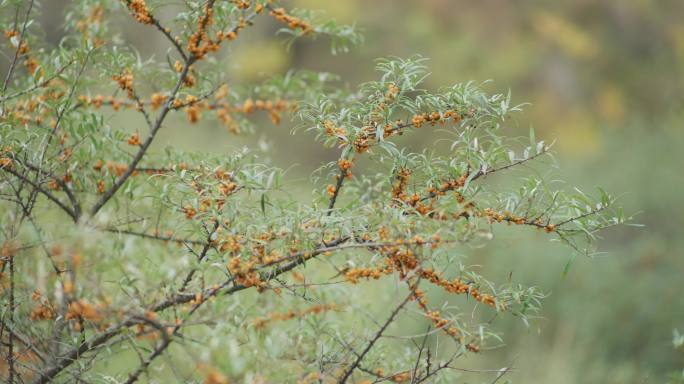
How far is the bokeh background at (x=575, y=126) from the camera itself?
4344 mm


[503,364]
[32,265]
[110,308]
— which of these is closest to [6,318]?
[32,265]

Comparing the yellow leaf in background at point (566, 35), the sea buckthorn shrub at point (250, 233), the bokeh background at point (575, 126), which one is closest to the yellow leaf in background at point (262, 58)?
the bokeh background at point (575, 126)

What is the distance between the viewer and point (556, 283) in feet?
16.0

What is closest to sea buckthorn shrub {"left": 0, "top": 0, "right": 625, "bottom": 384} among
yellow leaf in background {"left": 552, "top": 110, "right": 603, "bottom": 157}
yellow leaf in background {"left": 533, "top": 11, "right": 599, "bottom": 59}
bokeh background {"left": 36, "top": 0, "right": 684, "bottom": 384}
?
bokeh background {"left": 36, "top": 0, "right": 684, "bottom": 384}

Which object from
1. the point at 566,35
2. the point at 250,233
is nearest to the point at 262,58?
the point at 566,35

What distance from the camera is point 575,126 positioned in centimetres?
893

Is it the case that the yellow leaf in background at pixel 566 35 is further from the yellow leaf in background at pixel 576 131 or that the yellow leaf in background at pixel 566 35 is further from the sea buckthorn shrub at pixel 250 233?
the sea buckthorn shrub at pixel 250 233

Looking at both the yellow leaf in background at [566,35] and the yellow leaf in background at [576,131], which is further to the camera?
the yellow leaf in background at [566,35]

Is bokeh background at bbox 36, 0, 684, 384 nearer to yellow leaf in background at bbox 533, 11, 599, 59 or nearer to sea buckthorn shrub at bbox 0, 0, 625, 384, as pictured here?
yellow leaf in background at bbox 533, 11, 599, 59

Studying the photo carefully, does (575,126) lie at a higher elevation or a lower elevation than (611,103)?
lower

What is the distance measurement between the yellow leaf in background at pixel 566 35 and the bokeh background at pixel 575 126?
17mm

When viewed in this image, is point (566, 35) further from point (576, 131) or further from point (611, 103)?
point (576, 131)

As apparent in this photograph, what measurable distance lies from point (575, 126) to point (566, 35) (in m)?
1.21

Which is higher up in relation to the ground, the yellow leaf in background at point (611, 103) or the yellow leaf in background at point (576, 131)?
the yellow leaf in background at point (611, 103)
